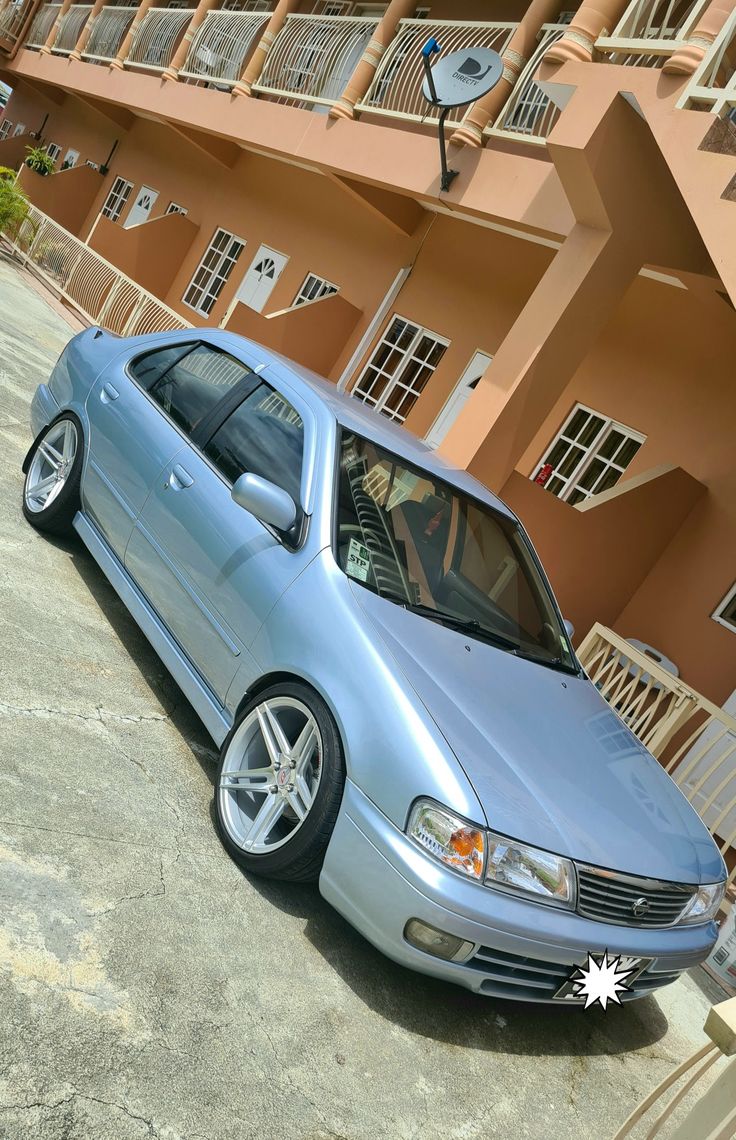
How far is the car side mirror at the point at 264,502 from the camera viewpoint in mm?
4133

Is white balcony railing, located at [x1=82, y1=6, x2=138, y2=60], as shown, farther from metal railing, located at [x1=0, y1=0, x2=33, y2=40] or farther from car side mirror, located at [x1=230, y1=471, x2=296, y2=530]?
car side mirror, located at [x1=230, y1=471, x2=296, y2=530]

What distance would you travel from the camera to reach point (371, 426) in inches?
201

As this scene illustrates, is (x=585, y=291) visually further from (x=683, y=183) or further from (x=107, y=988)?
(x=107, y=988)

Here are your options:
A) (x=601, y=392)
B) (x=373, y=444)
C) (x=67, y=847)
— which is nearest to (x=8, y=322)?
(x=601, y=392)

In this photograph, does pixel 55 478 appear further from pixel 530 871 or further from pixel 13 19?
pixel 13 19

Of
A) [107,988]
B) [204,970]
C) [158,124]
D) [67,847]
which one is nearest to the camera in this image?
[107,988]

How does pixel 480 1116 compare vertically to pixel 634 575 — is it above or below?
below

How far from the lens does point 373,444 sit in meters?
4.84

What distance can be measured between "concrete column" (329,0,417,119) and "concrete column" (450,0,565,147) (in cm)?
248

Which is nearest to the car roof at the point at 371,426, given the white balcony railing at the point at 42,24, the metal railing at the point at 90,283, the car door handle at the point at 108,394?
the car door handle at the point at 108,394

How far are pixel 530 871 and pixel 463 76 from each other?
30.4ft

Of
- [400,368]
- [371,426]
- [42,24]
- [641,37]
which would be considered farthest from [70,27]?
[371,426]

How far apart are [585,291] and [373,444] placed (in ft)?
17.3

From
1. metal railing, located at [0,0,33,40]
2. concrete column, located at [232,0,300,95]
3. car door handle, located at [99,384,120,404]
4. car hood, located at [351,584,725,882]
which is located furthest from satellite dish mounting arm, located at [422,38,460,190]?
metal railing, located at [0,0,33,40]
